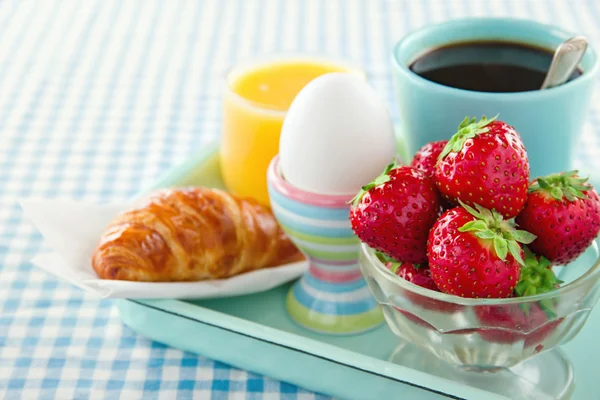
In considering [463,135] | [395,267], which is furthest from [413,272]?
[463,135]

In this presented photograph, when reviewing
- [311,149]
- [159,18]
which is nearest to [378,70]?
[159,18]

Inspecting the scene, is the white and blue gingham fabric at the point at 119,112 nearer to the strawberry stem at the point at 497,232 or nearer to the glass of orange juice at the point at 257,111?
the glass of orange juice at the point at 257,111

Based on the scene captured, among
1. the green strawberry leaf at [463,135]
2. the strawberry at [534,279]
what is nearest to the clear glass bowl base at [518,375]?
the strawberry at [534,279]

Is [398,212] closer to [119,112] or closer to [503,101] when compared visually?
[503,101]

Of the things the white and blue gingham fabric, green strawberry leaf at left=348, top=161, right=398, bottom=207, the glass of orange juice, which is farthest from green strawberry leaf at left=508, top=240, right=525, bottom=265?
the glass of orange juice

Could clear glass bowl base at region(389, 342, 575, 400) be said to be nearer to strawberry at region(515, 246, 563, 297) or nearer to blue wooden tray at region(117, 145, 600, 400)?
blue wooden tray at region(117, 145, 600, 400)
